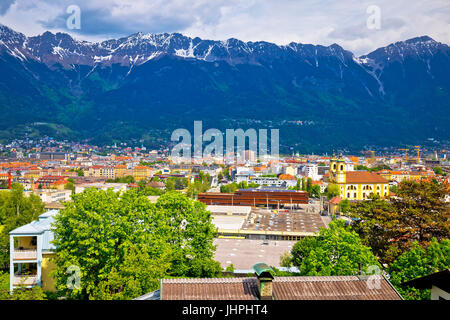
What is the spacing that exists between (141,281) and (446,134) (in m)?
216

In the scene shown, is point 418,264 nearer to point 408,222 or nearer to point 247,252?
point 408,222

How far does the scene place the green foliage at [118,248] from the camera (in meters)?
10.3

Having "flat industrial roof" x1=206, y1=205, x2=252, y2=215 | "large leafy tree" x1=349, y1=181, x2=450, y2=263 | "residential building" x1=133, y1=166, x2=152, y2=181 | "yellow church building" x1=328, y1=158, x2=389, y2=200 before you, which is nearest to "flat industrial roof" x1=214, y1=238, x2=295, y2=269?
"large leafy tree" x1=349, y1=181, x2=450, y2=263

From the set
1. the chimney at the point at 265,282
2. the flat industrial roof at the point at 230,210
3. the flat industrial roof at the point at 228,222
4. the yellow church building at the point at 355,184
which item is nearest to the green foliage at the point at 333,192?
the yellow church building at the point at 355,184

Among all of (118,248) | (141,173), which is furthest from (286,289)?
(141,173)

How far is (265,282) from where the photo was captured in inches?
239

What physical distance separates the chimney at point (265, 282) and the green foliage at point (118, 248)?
4716 millimetres

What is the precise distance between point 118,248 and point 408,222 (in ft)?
36.0

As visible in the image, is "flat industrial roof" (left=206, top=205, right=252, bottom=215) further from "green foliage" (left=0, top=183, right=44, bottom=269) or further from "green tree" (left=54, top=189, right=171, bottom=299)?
"green tree" (left=54, top=189, right=171, bottom=299)

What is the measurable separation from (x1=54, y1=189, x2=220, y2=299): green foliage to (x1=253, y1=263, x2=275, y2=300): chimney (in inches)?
186

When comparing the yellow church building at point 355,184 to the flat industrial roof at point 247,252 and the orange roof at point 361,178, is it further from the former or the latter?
the flat industrial roof at point 247,252
